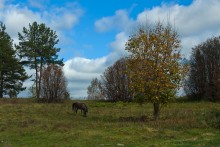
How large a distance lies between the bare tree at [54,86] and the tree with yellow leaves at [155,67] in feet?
84.4

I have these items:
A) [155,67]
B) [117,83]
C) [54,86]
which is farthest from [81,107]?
[117,83]

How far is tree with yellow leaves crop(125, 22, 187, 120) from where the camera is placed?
86.3 ft

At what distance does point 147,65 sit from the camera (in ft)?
87.0

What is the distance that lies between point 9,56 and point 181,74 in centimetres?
3868

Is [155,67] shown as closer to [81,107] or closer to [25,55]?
[81,107]

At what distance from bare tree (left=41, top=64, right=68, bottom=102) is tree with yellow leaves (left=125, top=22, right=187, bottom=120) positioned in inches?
1013

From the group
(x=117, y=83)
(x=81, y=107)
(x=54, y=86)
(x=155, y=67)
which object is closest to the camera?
(x=155, y=67)

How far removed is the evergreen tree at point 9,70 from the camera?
5794 centimetres

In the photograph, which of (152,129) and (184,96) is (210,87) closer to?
(184,96)

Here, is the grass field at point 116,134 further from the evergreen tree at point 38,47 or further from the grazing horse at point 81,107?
the evergreen tree at point 38,47

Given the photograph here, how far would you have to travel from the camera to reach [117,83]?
182ft

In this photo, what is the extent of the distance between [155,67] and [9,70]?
1518 inches

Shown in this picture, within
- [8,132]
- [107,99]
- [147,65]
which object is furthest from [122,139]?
[107,99]

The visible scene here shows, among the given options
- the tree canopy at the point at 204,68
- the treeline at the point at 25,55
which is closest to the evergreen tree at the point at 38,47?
the treeline at the point at 25,55
